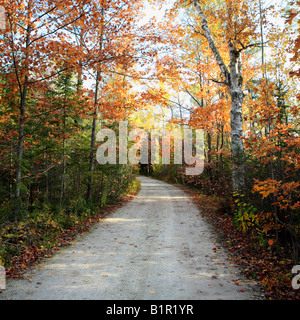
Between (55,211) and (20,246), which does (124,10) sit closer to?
(55,211)

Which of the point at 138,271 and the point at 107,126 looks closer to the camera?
the point at 138,271

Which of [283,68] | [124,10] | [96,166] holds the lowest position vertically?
[96,166]

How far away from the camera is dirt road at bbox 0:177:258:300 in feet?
11.9

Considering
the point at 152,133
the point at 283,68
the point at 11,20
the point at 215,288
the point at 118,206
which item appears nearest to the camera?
the point at 215,288

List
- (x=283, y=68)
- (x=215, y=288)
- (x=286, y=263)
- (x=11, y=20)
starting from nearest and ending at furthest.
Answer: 1. (x=215, y=288)
2. (x=286, y=263)
3. (x=11, y=20)
4. (x=283, y=68)

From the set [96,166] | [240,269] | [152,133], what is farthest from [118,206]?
[152,133]

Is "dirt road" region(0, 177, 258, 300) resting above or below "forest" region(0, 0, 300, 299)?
below

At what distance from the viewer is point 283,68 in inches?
255

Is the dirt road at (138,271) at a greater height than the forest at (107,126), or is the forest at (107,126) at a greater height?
the forest at (107,126)

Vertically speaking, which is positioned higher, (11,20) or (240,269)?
(11,20)

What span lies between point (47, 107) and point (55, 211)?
11.7 feet

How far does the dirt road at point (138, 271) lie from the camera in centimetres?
362

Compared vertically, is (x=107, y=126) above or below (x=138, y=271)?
above

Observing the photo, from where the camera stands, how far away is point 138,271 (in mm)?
4473
